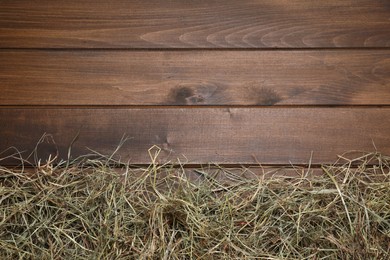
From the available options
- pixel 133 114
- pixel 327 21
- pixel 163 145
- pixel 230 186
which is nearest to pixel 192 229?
pixel 230 186

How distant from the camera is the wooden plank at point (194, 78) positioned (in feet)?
5.64

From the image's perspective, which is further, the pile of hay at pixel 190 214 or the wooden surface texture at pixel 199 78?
the wooden surface texture at pixel 199 78

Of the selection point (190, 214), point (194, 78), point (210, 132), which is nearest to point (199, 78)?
point (194, 78)

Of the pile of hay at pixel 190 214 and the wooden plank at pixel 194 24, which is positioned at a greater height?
the wooden plank at pixel 194 24

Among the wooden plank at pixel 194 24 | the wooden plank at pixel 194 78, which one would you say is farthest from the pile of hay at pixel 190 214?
the wooden plank at pixel 194 24

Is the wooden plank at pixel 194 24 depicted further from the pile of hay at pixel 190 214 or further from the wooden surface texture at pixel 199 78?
the pile of hay at pixel 190 214

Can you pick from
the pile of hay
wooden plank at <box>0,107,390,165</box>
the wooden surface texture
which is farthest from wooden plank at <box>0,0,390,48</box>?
the pile of hay

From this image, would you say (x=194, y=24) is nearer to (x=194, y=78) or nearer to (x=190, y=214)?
(x=194, y=78)

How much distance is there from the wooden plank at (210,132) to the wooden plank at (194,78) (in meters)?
0.04

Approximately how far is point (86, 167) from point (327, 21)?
2.95 ft

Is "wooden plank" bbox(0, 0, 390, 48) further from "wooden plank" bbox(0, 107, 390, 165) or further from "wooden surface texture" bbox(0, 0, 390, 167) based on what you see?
"wooden plank" bbox(0, 107, 390, 165)

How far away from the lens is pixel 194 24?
1.74 m

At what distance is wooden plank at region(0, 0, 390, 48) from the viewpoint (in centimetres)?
174

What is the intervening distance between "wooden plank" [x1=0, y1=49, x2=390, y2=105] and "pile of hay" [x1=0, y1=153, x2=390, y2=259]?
0.22m
